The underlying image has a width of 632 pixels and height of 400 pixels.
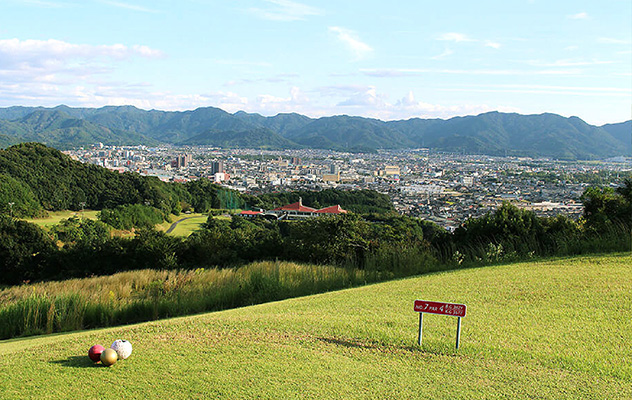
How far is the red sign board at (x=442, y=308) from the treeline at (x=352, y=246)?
4868 millimetres

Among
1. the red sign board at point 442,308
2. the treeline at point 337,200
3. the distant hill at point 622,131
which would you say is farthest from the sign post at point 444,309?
the distant hill at point 622,131

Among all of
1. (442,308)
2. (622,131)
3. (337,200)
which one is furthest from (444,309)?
(622,131)

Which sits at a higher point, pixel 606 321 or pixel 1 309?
pixel 606 321

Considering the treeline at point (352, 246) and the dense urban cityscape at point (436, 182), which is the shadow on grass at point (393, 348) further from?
the dense urban cityscape at point (436, 182)

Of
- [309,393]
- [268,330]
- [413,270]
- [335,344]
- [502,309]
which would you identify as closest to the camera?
[309,393]

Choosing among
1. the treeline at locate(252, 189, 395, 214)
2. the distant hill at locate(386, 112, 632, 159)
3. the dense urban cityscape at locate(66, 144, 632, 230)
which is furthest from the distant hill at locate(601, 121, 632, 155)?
the treeline at locate(252, 189, 395, 214)

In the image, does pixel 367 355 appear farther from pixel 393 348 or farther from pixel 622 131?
pixel 622 131

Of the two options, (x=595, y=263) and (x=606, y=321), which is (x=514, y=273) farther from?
(x=606, y=321)

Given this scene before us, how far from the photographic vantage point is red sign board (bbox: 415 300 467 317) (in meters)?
3.79

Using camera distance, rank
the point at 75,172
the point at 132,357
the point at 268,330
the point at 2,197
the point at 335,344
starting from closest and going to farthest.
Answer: the point at 132,357, the point at 335,344, the point at 268,330, the point at 2,197, the point at 75,172

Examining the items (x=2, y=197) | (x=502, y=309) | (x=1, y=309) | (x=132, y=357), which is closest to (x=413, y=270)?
(x=502, y=309)

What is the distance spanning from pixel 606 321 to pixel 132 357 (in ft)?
14.3

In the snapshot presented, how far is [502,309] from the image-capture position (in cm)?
533

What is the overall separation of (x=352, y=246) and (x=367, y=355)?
7.82m
